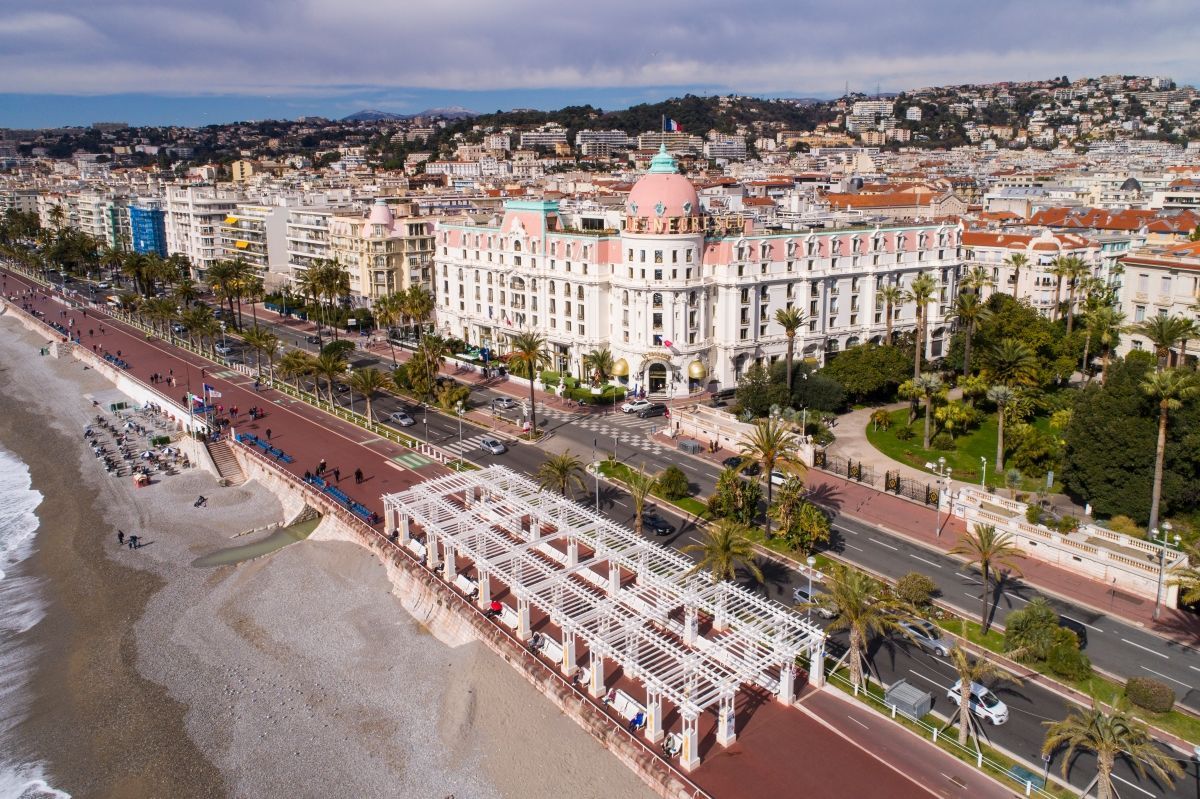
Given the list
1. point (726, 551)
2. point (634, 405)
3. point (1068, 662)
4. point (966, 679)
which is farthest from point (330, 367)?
point (1068, 662)

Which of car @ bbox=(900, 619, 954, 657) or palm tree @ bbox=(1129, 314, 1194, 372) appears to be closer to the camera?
car @ bbox=(900, 619, 954, 657)

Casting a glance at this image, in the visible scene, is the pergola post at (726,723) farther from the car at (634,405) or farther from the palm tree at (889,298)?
the palm tree at (889,298)

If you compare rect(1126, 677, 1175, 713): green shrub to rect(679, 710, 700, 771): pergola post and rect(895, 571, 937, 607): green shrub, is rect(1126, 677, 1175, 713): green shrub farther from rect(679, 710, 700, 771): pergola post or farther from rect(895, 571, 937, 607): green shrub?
rect(679, 710, 700, 771): pergola post

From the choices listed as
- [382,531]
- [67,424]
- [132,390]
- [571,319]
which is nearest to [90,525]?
[382,531]

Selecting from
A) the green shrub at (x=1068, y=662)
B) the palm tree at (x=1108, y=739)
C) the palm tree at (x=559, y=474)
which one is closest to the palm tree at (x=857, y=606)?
the green shrub at (x=1068, y=662)

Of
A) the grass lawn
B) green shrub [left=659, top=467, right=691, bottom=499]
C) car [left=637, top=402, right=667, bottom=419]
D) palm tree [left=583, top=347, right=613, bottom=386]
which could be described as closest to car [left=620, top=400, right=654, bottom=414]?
car [left=637, top=402, right=667, bottom=419]

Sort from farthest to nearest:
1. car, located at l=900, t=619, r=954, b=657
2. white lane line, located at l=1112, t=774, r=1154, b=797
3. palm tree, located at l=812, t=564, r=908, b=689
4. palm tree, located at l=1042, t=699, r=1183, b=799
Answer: car, located at l=900, t=619, r=954, b=657, palm tree, located at l=812, t=564, r=908, b=689, white lane line, located at l=1112, t=774, r=1154, b=797, palm tree, located at l=1042, t=699, r=1183, b=799

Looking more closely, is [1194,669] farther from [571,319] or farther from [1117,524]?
[571,319]
